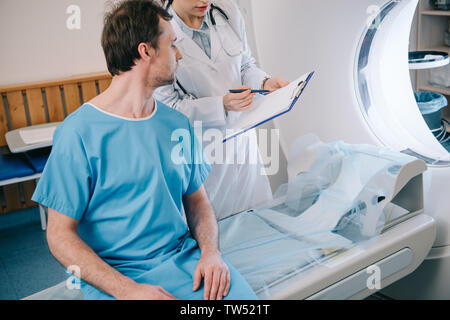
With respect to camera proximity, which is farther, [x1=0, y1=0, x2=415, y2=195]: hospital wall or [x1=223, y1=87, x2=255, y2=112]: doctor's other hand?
[x1=0, y1=0, x2=415, y2=195]: hospital wall

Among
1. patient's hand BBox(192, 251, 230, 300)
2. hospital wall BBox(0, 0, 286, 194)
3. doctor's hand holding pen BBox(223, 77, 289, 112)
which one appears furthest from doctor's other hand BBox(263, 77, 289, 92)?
hospital wall BBox(0, 0, 286, 194)

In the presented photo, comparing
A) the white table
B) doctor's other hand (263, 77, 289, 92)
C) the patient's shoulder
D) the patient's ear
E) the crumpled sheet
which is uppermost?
the patient's ear

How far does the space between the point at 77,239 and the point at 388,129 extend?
1478 millimetres

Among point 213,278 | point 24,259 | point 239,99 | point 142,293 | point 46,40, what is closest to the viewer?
point 142,293

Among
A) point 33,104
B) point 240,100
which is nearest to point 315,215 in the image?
point 240,100

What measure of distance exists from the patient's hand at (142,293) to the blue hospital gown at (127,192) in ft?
0.25

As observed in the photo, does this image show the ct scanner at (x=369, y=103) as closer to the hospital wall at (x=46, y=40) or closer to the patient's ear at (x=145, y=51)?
the patient's ear at (x=145, y=51)

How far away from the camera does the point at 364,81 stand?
2.09 metres

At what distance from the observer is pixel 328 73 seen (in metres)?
2.11

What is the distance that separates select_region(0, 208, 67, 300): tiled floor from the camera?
2.47 metres

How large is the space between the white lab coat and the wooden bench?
66.3 inches

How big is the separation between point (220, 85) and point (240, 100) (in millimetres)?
244

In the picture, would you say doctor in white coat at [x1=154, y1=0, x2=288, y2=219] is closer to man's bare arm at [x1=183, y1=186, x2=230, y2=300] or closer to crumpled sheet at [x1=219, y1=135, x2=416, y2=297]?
crumpled sheet at [x1=219, y1=135, x2=416, y2=297]

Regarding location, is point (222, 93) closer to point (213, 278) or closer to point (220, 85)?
point (220, 85)
